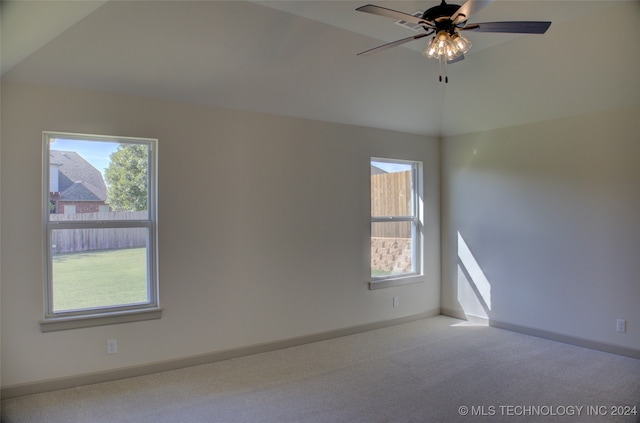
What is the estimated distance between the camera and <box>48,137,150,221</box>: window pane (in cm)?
314

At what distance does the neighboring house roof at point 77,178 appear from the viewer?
3.15 metres

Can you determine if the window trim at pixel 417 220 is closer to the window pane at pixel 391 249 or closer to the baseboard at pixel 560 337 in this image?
the window pane at pixel 391 249

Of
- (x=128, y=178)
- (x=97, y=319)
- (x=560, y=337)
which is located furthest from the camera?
(x=560, y=337)

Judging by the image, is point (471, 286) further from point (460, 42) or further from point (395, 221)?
point (460, 42)

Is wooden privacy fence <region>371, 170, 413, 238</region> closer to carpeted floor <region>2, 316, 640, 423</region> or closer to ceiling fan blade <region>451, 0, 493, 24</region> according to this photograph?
carpeted floor <region>2, 316, 640, 423</region>

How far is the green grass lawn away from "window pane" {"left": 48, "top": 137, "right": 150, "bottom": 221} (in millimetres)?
323

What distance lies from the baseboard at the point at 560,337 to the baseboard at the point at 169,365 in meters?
1.13

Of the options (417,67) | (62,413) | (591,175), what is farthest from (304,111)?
(62,413)

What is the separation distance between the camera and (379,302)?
4.79 meters

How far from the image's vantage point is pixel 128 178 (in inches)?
134

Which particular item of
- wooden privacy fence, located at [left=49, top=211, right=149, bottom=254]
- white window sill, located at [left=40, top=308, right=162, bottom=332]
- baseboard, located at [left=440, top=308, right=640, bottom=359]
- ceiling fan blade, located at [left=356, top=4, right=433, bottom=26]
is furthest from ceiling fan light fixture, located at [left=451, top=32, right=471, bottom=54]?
baseboard, located at [left=440, top=308, right=640, bottom=359]

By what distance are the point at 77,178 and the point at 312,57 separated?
2.21 meters

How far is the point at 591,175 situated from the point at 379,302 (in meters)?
2.60

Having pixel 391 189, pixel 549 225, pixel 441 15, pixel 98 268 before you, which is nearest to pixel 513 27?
pixel 441 15
